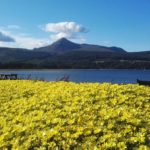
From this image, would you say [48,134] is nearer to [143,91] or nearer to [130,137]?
[130,137]

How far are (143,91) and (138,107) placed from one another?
274 cm

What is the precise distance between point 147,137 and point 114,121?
1016 mm

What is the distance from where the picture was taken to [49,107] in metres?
12.0

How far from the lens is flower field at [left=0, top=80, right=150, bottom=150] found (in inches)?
364

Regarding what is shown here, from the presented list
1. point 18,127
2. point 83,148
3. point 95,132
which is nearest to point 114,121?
point 95,132

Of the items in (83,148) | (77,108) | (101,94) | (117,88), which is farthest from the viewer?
(117,88)

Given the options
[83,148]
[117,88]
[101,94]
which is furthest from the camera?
[117,88]

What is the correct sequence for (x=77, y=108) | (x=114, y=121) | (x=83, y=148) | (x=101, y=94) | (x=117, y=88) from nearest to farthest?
(x=83, y=148)
(x=114, y=121)
(x=77, y=108)
(x=101, y=94)
(x=117, y=88)

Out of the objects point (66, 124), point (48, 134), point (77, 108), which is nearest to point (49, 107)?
point (77, 108)

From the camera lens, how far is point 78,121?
34.1 ft

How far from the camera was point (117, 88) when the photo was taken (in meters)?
14.7

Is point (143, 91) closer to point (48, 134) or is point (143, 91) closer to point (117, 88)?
point (117, 88)

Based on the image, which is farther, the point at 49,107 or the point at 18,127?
the point at 49,107

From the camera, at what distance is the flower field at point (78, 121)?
925cm
